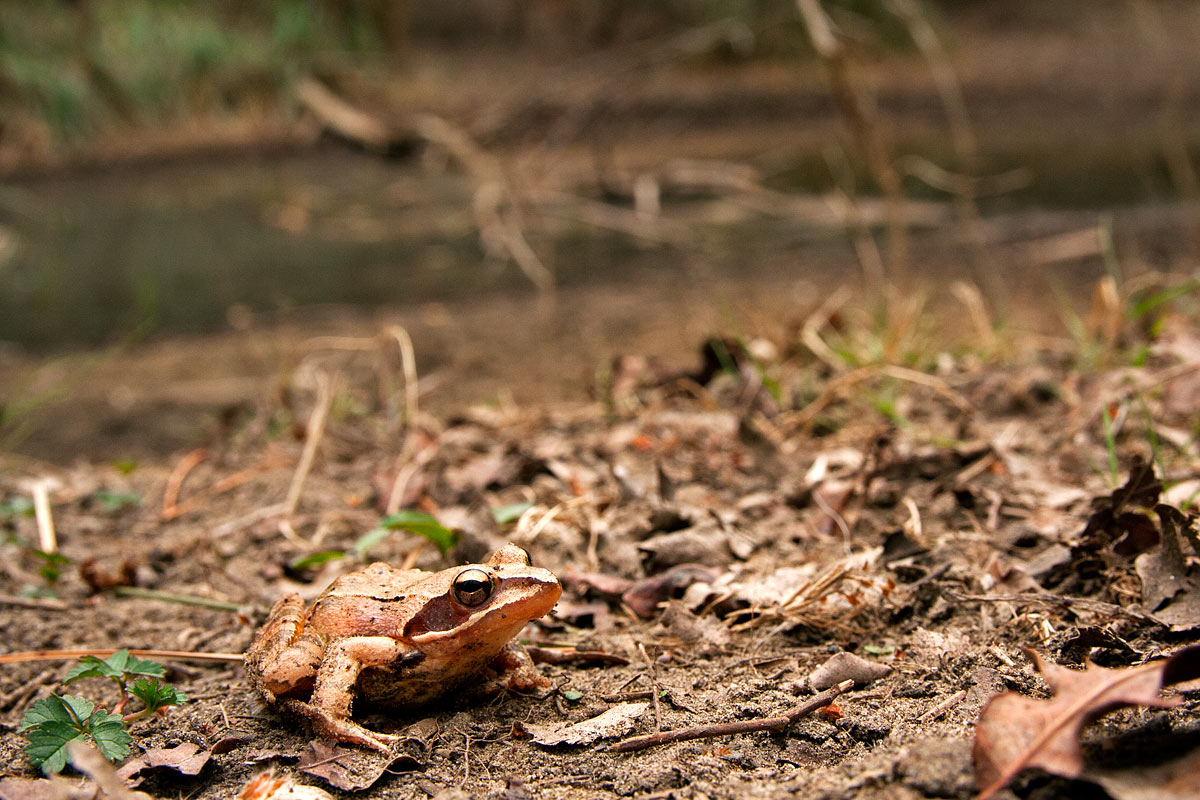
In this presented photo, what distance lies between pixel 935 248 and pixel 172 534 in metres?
5.80

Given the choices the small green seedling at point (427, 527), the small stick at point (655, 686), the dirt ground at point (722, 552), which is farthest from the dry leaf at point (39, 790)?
the small stick at point (655, 686)

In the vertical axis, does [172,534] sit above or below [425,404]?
above

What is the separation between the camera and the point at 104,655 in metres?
1.95

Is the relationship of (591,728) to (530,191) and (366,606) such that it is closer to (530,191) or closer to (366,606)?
(366,606)

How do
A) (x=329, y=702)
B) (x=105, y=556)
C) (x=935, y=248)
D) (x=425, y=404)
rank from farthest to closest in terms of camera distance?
(x=935, y=248), (x=425, y=404), (x=105, y=556), (x=329, y=702)

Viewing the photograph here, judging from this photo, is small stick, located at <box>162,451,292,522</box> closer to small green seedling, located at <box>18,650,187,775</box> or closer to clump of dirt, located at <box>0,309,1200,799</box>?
clump of dirt, located at <box>0,309,1200,799</box>

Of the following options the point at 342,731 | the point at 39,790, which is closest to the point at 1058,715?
the point at 342,731

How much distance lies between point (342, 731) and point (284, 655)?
0.17 metres

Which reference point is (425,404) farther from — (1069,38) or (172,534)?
(1069,38)

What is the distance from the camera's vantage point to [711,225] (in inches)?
324

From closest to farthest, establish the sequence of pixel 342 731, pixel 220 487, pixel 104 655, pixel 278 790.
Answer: pixel 278 790
pixel 342 731
pixel 104 655
pixel 220 487

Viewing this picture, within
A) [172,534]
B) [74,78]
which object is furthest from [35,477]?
[74,78]

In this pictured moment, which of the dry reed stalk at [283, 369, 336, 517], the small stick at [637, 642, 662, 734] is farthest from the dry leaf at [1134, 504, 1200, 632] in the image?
the dry reed stalk at [283, 369, 336, 517]

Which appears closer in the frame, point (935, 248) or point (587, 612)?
point (587, 612)
